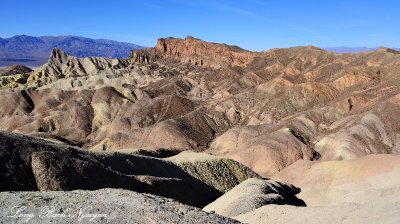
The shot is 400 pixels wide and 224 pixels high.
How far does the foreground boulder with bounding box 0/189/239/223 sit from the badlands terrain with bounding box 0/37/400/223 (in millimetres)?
72

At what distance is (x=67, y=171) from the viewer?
30.0m

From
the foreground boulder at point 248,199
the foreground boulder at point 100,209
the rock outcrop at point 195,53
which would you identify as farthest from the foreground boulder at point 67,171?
the rock outcrop at point 195,53

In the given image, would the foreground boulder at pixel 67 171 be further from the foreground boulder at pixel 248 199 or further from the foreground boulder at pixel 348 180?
the foreground boulder at pixel 348 180

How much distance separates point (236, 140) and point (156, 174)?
33.4 metres

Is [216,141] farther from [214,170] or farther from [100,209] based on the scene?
[100,209]

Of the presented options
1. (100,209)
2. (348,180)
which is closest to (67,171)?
(100,209)

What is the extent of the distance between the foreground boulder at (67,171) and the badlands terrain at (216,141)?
98 millimetres

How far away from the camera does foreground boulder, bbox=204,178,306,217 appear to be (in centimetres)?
3122

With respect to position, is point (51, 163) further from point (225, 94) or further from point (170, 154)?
point (225, 94)

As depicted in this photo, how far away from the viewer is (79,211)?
18.4 m

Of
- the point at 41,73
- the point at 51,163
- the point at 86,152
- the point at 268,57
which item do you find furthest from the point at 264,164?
Result: the point at 41,73

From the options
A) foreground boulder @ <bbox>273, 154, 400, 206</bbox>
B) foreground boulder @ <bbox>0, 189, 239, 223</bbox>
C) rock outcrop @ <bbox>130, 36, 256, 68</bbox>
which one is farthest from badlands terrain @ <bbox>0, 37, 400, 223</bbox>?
rock outcrop @ <bbox>130, 36, 256, 68</bbox>

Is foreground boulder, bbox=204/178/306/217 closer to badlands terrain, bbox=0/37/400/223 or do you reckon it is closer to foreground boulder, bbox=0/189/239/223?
badlands terrain, bbox=0/37/400/223

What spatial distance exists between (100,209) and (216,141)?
5675 centimetres
